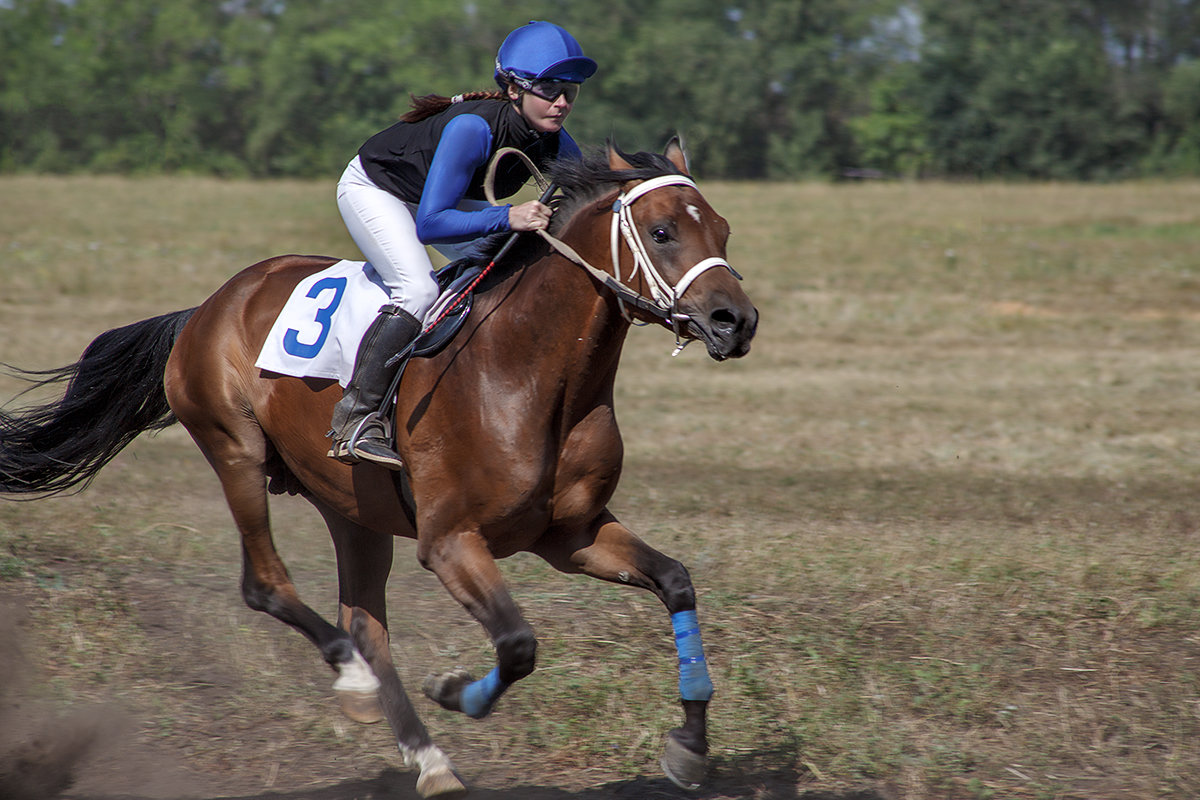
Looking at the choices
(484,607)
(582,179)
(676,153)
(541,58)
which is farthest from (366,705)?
(541,58)

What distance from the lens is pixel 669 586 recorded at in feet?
14.4

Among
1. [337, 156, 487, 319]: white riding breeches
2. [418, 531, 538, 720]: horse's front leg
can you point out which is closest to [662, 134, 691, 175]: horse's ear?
[337, 156, 487, 319]: white riding breeches

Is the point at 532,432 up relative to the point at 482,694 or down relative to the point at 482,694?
up

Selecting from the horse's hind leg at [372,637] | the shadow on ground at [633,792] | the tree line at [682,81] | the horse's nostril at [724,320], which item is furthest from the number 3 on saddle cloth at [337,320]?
the tree line at [682,81]

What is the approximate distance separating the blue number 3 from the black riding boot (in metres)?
0.36

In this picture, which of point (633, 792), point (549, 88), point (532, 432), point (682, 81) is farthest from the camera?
point (682, 81)

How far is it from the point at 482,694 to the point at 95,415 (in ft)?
9.88

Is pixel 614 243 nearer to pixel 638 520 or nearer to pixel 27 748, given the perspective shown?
pixel 27 748

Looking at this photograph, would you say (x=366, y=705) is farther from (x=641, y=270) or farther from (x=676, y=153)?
(x=676, y=153)

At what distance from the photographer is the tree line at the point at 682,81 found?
3800 cm

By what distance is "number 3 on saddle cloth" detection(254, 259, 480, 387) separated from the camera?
4730 millimetres

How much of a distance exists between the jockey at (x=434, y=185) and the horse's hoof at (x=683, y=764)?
1462 mm

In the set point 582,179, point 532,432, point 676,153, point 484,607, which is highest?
point 676,153

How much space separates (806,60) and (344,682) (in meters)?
49.8
